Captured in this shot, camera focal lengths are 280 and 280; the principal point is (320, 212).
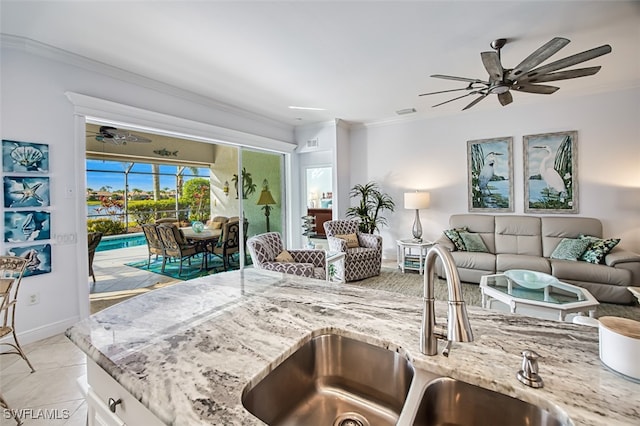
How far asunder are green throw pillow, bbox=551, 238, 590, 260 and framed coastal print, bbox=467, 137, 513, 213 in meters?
0.92

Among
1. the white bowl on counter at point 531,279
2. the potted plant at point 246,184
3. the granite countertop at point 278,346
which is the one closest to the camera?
the granite countertop at point 278,346

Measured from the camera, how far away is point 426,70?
11.0 feet

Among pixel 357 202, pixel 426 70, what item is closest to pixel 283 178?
pixel 357 202

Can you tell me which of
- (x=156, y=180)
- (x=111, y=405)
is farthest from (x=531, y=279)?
(x=156, y=180)

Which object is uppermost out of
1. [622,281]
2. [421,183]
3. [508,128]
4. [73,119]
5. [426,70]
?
[426,70]

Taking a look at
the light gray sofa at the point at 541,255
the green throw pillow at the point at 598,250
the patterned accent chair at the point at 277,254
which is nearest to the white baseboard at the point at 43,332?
the patterned accent chair at the point at 277,254

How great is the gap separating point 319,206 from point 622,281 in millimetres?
4564

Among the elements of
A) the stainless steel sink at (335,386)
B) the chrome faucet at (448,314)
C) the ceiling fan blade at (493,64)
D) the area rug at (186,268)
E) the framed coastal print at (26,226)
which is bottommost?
the area rug at (186,268)

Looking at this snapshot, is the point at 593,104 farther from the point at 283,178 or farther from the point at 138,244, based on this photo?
the point at 138,244

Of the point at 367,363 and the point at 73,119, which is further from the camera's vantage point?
the point at 73,119

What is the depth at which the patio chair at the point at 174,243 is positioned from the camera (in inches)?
178

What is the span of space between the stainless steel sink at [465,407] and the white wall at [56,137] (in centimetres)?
354

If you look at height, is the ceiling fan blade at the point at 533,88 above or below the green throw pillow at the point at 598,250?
above

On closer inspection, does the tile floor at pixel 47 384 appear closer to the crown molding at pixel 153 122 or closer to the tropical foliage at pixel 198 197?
the crown molding at pixel 153 122
